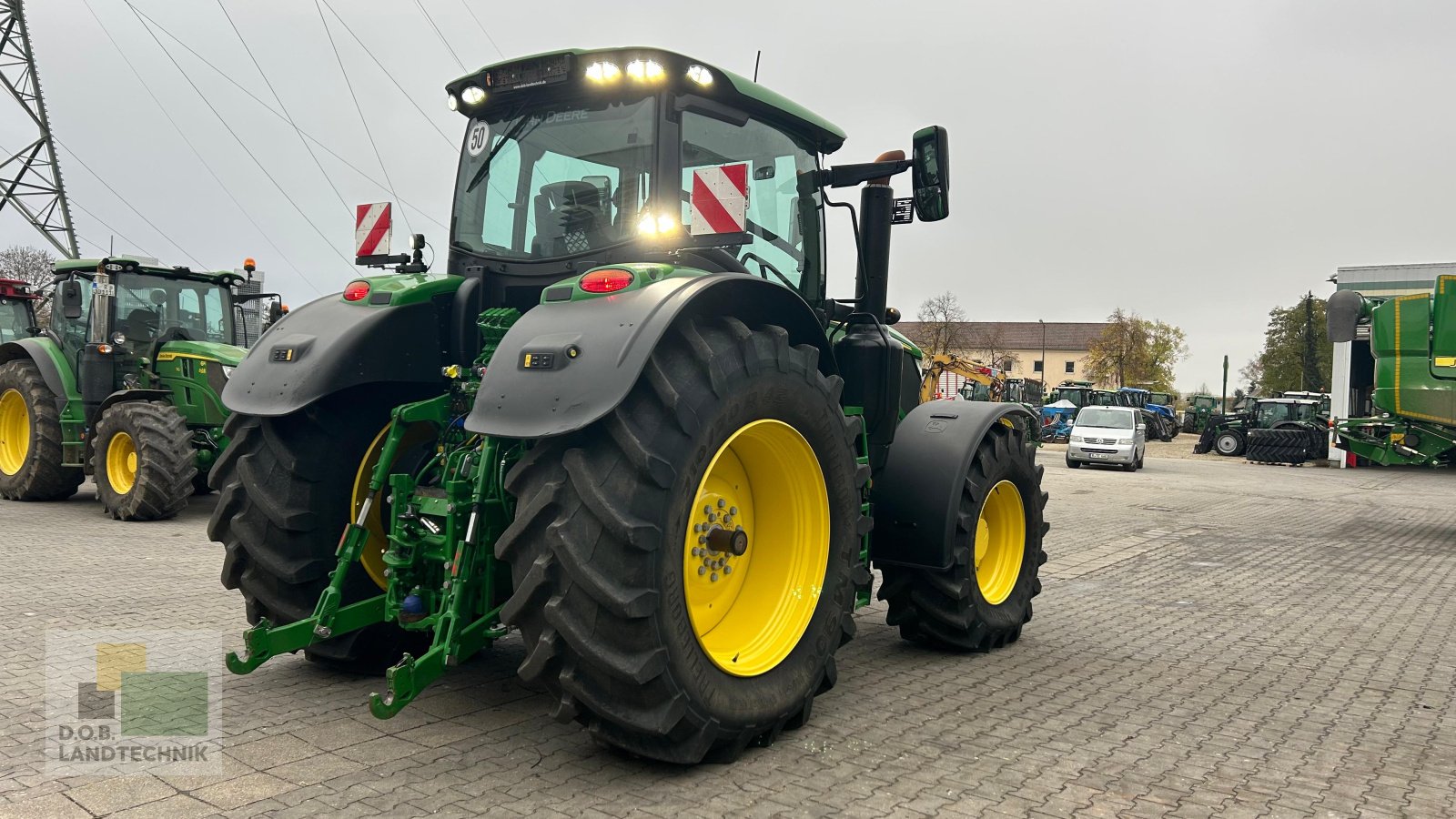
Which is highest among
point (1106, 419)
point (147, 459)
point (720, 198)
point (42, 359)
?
point (720, 198)

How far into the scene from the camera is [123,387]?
448 inches

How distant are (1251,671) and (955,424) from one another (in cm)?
198

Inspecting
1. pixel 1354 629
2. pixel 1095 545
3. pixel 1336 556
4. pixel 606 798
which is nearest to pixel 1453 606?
pixel 1354 629

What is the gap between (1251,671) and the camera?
206 inches

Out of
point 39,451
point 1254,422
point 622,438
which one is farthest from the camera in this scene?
point 1254,422

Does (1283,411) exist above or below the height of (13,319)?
below

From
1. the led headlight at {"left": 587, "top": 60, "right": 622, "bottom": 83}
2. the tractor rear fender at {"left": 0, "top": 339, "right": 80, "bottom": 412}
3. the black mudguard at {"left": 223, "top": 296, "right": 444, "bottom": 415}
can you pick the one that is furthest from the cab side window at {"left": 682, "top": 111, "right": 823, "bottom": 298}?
the tractor rear fender at {"left": 0, "top": 339, "right": 80, "bottom": 412}

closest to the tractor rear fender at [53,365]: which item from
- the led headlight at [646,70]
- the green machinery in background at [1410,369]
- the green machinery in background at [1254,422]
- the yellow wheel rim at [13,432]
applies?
the yellow wheel rim at [13,432]

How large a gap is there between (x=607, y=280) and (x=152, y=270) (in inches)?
406

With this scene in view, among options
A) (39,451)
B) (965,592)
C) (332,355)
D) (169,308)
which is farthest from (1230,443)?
(332,355)

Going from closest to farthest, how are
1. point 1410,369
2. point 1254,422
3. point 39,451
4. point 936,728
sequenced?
point 936,728
point 39,451
point 1410,369
point 1254,422

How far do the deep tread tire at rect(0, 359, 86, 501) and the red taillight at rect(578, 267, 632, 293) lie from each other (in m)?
10.4

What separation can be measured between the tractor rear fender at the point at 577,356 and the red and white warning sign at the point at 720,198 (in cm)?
23

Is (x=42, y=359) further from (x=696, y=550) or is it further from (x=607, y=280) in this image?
(x=696, y=550)
